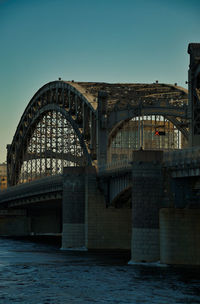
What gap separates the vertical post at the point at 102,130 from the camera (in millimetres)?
107188

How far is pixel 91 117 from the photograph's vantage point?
11375 centimetres

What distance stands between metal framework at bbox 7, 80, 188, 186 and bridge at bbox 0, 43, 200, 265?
0.60 ft

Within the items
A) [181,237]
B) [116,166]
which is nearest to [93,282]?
[181,237]

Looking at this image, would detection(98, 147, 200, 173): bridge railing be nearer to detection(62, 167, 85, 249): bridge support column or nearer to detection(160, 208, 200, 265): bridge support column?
detection(160, 208, 200, 265): bridge support column

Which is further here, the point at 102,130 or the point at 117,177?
the point at 102,130

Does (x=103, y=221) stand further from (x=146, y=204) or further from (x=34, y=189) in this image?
(x=34, y=189)

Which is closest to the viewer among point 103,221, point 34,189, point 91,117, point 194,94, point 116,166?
point 194,94

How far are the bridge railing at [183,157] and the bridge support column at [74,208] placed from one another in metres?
24.6

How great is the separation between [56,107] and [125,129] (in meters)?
31.0

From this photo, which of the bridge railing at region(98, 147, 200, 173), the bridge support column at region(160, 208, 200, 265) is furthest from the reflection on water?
the bridge railing at region(98, 147, 200, 173)

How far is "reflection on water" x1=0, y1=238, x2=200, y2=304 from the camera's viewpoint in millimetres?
50969

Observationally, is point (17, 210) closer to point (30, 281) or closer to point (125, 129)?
point (125, 129)

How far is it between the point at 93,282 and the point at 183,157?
49.9 feet

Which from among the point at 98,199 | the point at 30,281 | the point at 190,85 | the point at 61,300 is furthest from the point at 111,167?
the point at 61,300
